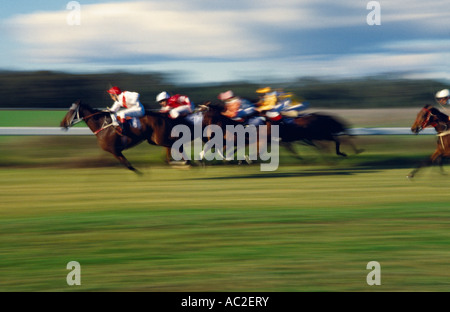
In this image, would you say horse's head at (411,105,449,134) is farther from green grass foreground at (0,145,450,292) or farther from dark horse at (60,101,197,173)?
dark horse at (60,101,197,173)

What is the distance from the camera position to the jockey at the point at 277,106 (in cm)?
1284

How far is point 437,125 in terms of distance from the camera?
10516mm

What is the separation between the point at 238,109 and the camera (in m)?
12.5

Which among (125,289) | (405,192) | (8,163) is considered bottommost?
(125,289)

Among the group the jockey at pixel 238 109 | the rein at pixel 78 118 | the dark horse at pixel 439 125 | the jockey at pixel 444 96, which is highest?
the jockey at pixel 238 109

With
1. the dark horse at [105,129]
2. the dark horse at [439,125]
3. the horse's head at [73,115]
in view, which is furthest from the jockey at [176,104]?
the dark horse at [439,125]

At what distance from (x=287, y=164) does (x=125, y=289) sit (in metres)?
9.20

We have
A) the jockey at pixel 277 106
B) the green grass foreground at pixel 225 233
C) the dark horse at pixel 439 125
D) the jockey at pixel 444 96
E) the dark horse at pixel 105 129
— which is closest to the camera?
the green grass foreground at pixel 225 233

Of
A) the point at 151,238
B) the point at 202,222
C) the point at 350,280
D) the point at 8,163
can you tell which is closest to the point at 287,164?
the point at 8,163

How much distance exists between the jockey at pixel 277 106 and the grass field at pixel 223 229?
3.81ft

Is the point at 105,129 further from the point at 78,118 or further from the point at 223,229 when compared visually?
the point at 223,229

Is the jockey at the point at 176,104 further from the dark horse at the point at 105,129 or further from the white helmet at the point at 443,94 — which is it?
the white helmet at the point at 443,94

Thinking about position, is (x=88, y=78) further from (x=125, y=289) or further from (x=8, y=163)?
(x=125, y=289)

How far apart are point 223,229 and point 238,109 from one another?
6.13 m
